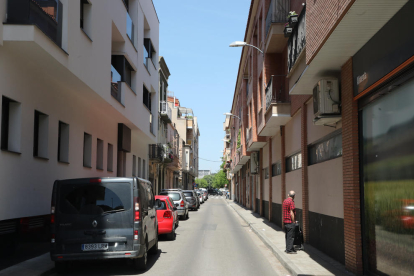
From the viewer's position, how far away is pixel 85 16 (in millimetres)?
13961

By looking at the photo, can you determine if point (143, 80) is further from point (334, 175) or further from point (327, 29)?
point (327, 29)

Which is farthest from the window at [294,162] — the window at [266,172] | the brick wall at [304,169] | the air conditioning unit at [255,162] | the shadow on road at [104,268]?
the air conditioning unit at [255,162]

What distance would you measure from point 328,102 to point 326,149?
2.15 metres

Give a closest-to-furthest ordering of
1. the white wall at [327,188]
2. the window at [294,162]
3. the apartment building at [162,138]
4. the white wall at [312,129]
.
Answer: the white wall at [327,188] < the white wall at [312,129] < the window at [294,162] < the apartment building at [162,138]

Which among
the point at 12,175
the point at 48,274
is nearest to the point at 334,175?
the point at 48,274

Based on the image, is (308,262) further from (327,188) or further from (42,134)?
(42,134)

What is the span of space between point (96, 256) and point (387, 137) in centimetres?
603

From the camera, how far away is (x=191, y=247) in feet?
43.9

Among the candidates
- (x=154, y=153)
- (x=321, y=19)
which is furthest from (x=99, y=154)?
(x=154, y=153)

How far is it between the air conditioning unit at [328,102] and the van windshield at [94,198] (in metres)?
4.69

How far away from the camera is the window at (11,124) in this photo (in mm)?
10406

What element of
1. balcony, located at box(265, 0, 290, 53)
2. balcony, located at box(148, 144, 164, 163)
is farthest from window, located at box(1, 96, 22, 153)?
balcony, located at box(148, 144, 164, 163)

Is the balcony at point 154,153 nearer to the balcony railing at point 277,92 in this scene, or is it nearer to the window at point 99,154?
the window at point 99,154

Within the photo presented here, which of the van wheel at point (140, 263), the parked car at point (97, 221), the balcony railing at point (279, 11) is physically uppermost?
the balcony railing at point (279, 11)
